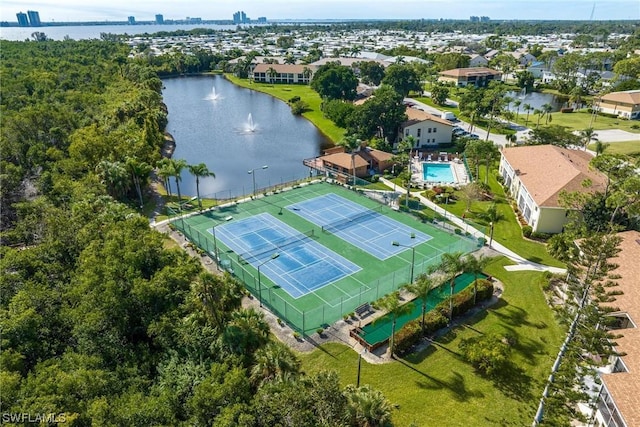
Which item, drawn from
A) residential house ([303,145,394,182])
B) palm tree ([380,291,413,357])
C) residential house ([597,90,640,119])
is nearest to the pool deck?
residential house ([303,145,394,182])

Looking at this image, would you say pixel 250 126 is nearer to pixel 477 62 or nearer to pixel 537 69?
pixel 477 62

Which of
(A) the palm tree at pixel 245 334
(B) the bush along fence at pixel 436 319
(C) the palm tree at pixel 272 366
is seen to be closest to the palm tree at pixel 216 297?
(A) the palm tree at pixel 245 334

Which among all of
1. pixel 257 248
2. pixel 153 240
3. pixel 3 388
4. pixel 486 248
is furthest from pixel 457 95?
pixel 3 388

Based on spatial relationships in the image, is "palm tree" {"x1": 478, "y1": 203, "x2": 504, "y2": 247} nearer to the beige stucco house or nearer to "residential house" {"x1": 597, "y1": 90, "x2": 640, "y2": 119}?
the beige stucco house

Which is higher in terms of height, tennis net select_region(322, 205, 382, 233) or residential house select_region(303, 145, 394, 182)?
residential house select_region(303, 145, 394, 182)

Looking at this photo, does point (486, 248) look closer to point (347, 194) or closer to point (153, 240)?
point (347, 194)

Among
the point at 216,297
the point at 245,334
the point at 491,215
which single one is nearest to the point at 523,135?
the point at 491,215
